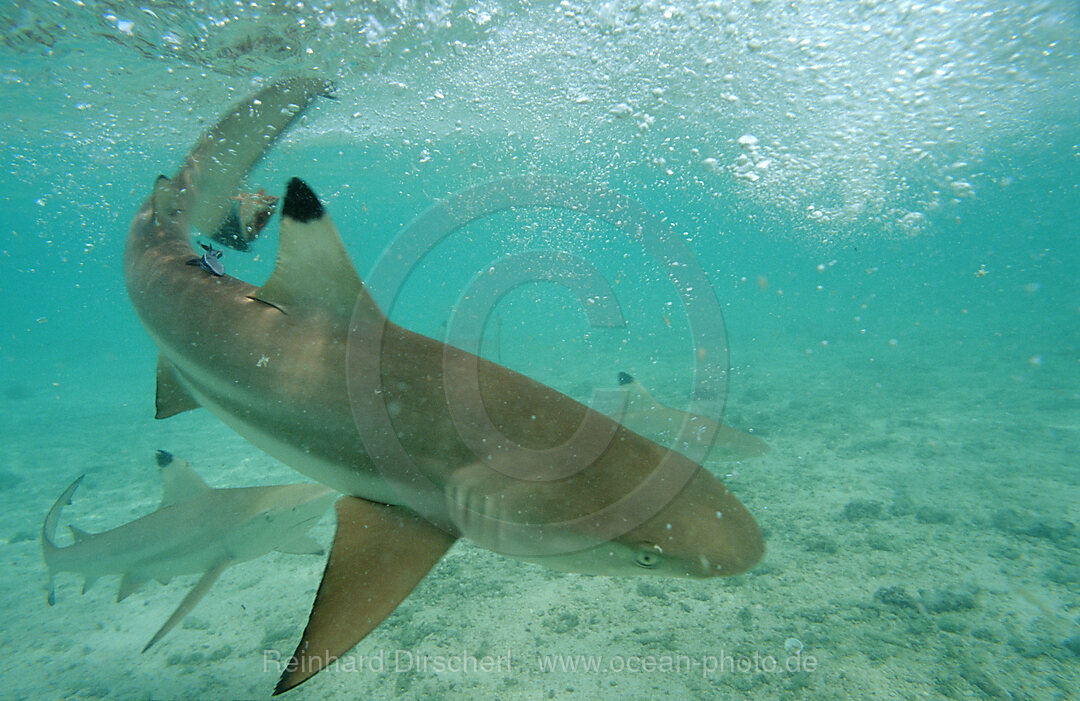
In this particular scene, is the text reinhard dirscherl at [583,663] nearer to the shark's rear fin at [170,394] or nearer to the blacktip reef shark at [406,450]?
the shark's rear fin at [170,394]

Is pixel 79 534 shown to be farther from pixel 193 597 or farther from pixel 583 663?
pixel 583 663

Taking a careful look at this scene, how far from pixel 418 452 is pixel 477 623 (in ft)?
11.3

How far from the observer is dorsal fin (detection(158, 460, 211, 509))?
5.36 metres

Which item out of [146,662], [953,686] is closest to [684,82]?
[953,686]

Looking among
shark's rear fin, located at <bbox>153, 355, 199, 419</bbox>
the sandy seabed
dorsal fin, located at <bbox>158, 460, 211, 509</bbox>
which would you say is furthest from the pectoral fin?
shark's rear fin, located at <bbox>153, 355, 199, 419</bbox>

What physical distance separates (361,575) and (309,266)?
157cm

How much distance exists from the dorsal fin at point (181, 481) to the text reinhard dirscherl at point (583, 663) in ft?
7.75

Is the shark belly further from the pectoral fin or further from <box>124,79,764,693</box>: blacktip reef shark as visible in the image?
the pectoral fin

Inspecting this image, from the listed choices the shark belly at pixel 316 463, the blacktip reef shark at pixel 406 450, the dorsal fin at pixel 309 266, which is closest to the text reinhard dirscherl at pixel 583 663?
the shark belly at pixel 316 463

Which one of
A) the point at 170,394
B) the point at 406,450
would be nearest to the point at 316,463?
the point at 406,450

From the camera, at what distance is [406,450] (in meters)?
2.48

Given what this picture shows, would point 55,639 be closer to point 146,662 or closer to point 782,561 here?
point 146,662

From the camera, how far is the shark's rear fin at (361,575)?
1.86 m

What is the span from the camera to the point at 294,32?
12.1 m
